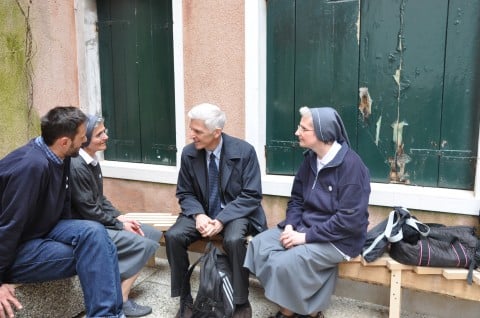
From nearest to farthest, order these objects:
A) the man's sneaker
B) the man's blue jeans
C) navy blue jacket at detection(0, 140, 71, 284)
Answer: navy blue jacket at detection(0, 140, 71, 284), the man's blue jeans, the man's sneaker

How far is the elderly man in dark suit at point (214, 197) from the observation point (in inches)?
113

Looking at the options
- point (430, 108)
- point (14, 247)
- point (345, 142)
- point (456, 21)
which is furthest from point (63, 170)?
point (456, 21)

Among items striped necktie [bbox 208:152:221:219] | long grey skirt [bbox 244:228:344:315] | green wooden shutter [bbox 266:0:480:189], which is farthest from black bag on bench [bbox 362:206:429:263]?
striped necktie [bbox 208:152:221:219]

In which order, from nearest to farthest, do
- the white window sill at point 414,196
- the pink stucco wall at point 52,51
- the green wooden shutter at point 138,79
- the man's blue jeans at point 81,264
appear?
the man's blue jeans at point 81,264 < the white window sill at point 414,196 < the green wooden shutter at point 138,79 < the pink stucco wall at point 52,51

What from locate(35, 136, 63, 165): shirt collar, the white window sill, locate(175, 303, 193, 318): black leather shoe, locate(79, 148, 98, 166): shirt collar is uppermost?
locate(35, 136, 63, 165): shirt collar

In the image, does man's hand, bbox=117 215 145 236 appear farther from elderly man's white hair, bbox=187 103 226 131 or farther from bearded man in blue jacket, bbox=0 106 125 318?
elderly man's white hair, bbox=187 103 226 131

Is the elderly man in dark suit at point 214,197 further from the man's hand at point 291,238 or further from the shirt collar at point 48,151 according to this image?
the shirt collar at point 48,151

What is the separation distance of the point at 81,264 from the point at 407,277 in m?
1.95

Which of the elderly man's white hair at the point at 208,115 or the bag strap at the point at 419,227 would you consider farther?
the elderly man's white hair at the point at 208,115

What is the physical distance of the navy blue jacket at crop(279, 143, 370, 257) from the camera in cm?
250

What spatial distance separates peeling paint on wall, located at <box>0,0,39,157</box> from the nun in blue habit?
270 cm

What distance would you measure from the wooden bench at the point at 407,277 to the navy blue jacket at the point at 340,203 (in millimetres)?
137

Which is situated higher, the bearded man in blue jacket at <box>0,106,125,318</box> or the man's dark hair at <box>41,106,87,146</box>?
the man's dark hair at <box>41,106,87,146</box>

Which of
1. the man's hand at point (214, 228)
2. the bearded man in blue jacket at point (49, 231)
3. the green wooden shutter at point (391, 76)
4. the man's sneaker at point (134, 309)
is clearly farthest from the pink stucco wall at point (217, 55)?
the man's sneaker at point (134, 309)
